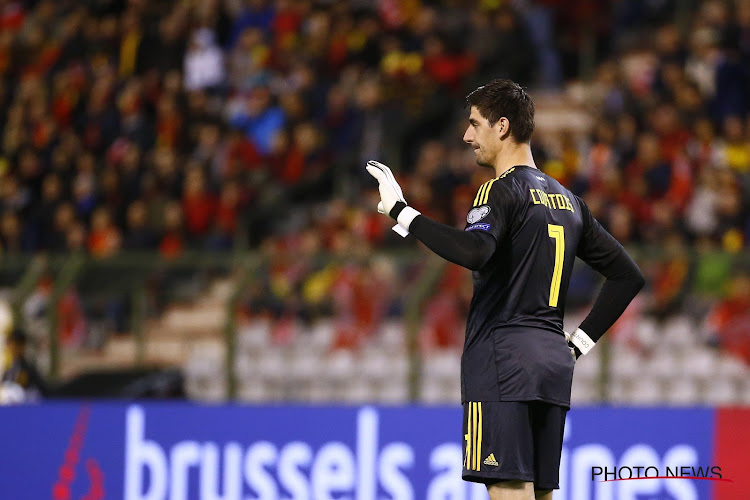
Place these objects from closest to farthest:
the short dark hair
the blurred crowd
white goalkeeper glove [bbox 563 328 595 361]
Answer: the short dark hair
white goalkeeper glove [bbox 563 328 595 361]
the blurred crowd

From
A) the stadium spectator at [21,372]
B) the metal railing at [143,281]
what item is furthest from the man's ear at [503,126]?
the stadium spectator at [21,372]

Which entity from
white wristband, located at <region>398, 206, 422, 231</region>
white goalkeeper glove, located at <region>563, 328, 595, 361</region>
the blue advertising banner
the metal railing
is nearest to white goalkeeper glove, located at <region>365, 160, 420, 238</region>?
white wristband, located at <region>398, 206, 422, 231</region>

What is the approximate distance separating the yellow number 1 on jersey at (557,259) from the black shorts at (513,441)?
369mm

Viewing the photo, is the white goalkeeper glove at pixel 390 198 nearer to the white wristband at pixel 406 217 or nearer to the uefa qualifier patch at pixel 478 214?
the white wristband at pixel 406 217

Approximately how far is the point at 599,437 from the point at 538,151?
432cm

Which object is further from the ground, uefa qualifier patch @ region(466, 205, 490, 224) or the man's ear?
the man's ear

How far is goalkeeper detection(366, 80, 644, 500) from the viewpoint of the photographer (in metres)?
4.04

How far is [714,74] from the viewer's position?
1117cm

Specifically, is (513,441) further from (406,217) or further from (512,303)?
(406,217)

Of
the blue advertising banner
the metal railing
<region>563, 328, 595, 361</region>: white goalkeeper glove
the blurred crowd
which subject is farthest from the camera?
the blurred crowd

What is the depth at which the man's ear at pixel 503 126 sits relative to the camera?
4164mm

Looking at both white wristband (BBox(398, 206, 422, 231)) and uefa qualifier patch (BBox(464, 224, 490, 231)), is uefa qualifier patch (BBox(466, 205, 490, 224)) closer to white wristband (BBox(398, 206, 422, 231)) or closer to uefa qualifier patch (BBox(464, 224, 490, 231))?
uefa qualifier patch (BBox(464, 224, 490, 231))

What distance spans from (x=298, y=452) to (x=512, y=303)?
3665 mm

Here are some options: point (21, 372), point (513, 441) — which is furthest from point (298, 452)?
point (513, 441)
